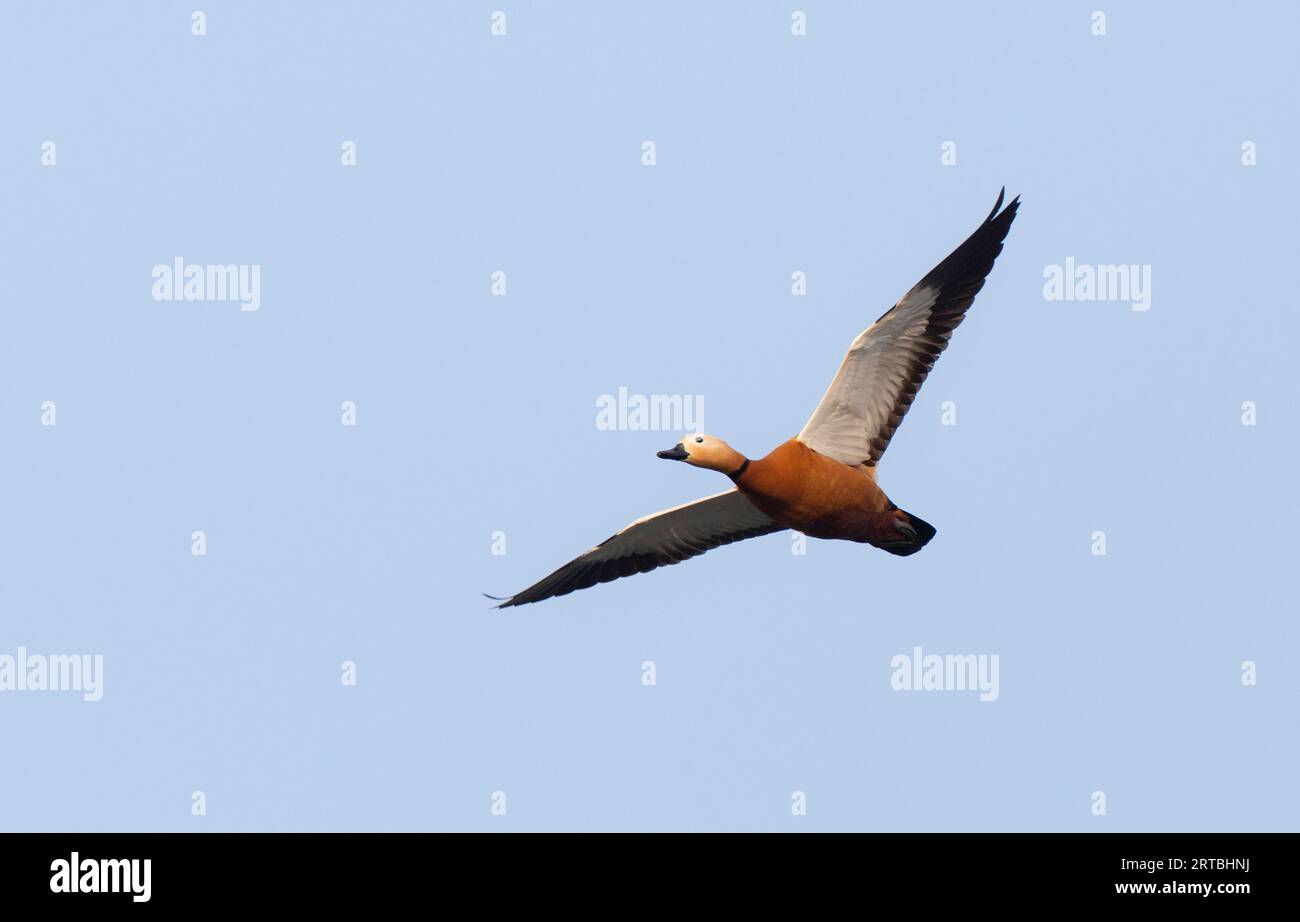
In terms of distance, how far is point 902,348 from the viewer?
19.7m

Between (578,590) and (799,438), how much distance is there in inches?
138

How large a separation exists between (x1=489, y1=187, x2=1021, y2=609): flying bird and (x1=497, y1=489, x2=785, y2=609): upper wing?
2.52 feet

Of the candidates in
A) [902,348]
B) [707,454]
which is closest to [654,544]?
[707,454]

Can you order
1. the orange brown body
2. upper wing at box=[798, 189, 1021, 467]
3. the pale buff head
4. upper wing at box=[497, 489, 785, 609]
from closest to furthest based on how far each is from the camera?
the pale buff head < the orange brown body < upper wing at box=[798, 189, 1021, 467] < upper wing at box=[497, 489, 785, 609]

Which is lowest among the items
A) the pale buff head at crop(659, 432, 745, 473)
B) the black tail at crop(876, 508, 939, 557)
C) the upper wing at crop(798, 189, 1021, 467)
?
the black tail at crop(876, 508, 939, 557)

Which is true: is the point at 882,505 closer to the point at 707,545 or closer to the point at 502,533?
the point at 707,545

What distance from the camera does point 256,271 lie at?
1040 inches

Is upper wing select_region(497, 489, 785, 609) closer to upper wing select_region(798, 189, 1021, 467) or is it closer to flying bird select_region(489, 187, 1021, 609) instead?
flying bird select_region(489, 187, 1021, 609)

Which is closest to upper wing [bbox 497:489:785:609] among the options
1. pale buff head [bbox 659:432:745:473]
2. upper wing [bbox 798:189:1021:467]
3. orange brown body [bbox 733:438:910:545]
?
upper wing [bbox 798:189:1021:467]

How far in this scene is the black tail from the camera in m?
19.7

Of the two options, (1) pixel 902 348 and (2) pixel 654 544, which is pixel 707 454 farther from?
(2) pixel 654 544

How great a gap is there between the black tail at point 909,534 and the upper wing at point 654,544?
1.87 metres

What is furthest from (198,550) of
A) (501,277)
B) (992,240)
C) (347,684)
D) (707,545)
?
(992,240)

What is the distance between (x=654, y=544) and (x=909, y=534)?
124 inches
